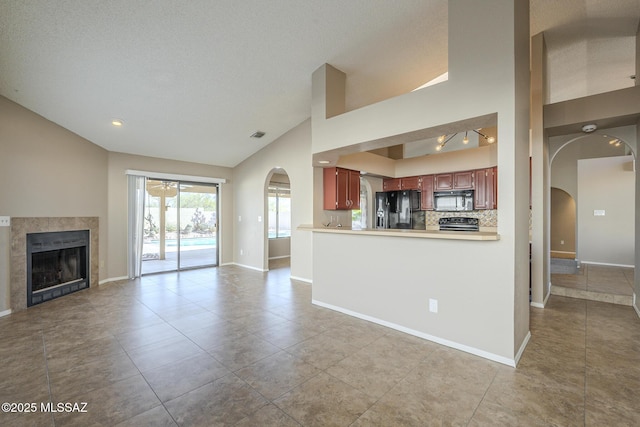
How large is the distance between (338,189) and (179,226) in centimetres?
396

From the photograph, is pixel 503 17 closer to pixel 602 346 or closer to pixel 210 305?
pixel 602 346

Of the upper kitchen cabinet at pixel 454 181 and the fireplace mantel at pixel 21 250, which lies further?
the upper kitchen cabinet at pixel 454 181

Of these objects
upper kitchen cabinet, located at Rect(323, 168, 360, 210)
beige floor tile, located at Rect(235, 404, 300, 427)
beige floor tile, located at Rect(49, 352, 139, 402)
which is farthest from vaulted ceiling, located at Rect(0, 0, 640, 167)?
beige floor tile, located at Rect(235, 404, 300, 427)

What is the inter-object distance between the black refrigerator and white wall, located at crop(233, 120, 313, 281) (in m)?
1.95

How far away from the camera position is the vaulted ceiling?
266cm

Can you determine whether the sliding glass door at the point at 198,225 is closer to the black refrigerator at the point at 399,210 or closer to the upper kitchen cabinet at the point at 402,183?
the black refrigerator at the point at 399,210

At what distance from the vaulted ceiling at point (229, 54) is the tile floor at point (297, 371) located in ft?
9.57

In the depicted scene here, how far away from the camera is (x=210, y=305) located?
4000 millimetres

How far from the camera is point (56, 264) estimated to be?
448 centimetres

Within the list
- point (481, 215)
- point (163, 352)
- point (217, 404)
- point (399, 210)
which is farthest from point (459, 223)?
point (163, 352)

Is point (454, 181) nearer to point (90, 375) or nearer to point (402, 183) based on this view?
point (402, 183)

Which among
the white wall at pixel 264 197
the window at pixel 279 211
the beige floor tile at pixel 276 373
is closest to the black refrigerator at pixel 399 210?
the white wall at pixel 264 197

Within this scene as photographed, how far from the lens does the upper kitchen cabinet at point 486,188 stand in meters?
5.06

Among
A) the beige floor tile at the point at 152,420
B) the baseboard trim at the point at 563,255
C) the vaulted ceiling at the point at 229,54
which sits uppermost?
the vaulted ceiling at the point at 229,54
